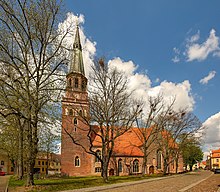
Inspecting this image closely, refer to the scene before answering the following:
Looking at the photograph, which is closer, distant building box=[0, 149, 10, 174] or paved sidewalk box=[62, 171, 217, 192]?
paved sidewalk box=[62, 171, 217, 192]

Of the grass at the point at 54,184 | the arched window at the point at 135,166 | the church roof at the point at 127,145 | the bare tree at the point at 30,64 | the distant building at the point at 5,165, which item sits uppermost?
the bare tree at the point at 30,64

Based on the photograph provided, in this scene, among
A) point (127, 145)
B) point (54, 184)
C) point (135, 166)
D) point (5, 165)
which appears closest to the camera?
point (54, 184)

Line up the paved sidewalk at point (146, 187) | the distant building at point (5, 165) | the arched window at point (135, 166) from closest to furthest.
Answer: the paved sidewalk at point (146, 187)
the arched window at point (135, 166)
the distant building at point (5, 165)

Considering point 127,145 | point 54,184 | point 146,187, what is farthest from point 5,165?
point 146,187

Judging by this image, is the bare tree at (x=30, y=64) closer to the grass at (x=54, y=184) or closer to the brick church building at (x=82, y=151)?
the grass at (x=54, y=184)

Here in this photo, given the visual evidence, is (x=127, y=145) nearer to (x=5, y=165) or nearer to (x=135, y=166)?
(x=135, y=166)

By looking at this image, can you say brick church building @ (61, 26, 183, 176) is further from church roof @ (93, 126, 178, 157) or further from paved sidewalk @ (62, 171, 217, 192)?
paved sidewalk @ (62, 171, 217, 192)

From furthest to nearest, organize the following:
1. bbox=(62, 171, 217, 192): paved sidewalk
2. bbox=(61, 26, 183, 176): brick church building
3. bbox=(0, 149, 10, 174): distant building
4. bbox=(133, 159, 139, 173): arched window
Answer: bbox=(0, 149, 10, 174): distant building < bbox=(133, 159, 139, 173): arched window < bbox=(61, 26, 183, 176): brick church building < bbox=(62, 171, 217, 192): paved sidewalk

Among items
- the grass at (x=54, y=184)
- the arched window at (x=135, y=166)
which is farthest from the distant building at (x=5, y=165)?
the grass at (x=54, y=184)

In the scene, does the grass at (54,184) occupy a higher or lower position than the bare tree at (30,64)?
lower

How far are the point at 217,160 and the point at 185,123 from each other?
94.2m

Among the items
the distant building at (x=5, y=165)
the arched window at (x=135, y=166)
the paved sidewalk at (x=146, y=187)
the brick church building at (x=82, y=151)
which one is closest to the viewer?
the paved sidewalk at (x=146, y=187)

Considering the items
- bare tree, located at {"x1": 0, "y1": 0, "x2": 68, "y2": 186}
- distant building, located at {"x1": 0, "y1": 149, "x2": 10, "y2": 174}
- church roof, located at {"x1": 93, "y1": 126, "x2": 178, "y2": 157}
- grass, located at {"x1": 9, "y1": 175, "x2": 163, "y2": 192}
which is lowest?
distant building, located at {"x1": 0, "y1": 149, "x2": 10, "y2": 174}

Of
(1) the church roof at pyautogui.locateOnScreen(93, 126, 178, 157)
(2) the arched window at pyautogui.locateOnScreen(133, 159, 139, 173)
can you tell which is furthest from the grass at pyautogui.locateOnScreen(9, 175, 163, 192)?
(2) the arched window at pyautogui.locateOnScreen(133, 159, 139, 173)
